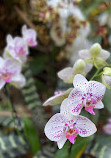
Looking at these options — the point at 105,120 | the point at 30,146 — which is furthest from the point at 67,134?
the point at 105,120

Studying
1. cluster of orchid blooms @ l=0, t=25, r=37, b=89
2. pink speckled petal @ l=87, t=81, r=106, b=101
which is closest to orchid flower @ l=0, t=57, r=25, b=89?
cluster of orchid blooms @ l=0, t=25, r=37, b=89

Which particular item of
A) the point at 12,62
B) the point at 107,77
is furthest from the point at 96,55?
the point at 12,62

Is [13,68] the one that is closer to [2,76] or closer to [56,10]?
[2,76]

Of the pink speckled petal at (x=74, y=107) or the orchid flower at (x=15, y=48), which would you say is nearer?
the pink speckled petal at (x=74, y=107)

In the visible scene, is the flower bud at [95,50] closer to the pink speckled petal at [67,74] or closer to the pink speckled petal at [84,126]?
the pink speckled petal at [67,74]

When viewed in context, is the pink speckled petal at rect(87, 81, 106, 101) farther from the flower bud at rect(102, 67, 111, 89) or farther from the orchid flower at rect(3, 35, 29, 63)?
the orchid flower at rect(3, 35, 29, 63)

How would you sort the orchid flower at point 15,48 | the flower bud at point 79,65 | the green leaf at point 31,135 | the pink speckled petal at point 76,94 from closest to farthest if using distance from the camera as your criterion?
the pink speckled petal at point 76,94 → the flower bud at point 79,65 → the orchid flower at point 15,48 → the green leaf at point 31,135

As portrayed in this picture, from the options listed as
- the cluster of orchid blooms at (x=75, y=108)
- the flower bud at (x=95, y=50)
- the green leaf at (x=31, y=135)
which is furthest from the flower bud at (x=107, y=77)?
the green leaf at (x=31, y=135)
